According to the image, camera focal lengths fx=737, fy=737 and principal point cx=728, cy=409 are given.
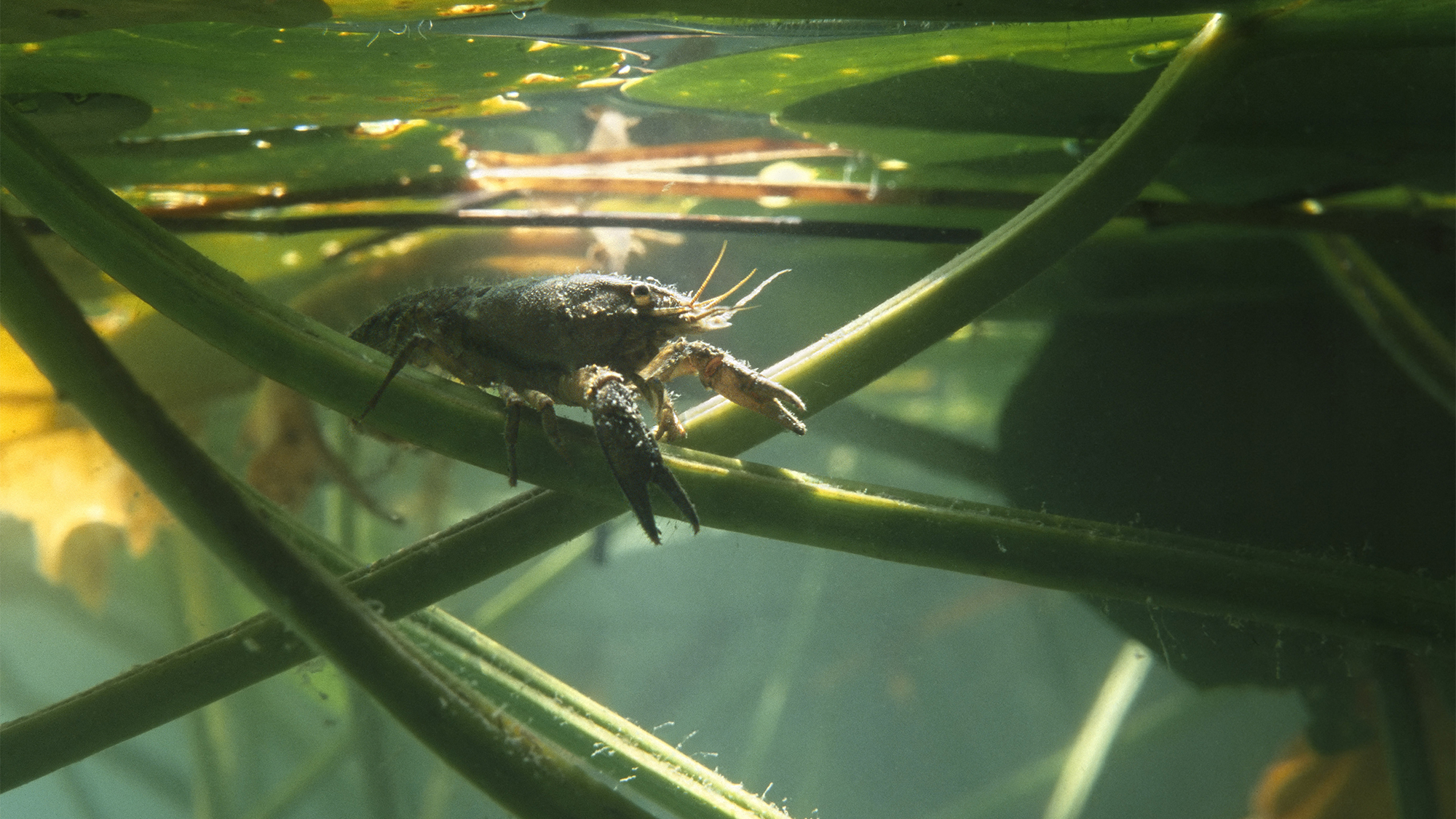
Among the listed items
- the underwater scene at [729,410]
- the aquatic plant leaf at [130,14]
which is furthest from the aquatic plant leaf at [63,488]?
the aquatic plant leaf at [130,14]

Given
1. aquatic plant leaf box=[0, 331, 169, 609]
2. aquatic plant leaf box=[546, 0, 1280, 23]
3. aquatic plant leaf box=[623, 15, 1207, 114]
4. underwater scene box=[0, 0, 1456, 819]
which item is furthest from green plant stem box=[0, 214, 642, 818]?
aquatic plant leaf box=[623, 15, 1207, 114]

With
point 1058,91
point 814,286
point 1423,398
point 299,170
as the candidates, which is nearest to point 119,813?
point 299,170

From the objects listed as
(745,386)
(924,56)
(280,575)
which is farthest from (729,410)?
(924,56)

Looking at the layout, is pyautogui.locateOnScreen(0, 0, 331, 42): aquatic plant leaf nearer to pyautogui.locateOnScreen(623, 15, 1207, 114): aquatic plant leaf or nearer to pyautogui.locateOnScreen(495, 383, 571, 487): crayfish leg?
pyautogui.locateOnScreen(495, 383, 571, 487): crayfish leg

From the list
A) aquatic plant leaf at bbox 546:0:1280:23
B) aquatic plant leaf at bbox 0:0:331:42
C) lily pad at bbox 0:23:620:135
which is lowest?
lily pad at bbox 0:23:620:135

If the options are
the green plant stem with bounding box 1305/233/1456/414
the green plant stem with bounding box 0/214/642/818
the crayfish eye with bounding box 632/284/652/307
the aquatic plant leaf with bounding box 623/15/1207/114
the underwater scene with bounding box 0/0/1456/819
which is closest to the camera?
the green plant stem with bounding box 0/214/642/818

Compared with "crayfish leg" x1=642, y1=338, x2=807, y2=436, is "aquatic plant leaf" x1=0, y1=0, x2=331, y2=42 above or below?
above

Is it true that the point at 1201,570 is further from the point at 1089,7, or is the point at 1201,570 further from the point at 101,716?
the point at 101,716

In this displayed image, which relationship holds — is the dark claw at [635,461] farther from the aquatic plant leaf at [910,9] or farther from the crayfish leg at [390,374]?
the aquatic plant leaf at [910,9]

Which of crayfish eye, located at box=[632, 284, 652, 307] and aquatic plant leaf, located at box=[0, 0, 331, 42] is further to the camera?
crayfish eye, located at box=[632, 284, 652, 307]
